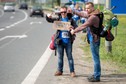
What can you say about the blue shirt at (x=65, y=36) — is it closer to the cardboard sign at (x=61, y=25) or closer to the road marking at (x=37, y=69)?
the cardboard sign at (x=61, y=25)

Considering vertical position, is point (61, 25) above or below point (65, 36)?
above

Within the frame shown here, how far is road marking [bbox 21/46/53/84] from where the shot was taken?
31.1 ft

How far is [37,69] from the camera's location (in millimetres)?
11047

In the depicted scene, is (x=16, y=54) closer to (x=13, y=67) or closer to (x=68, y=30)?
(x=13, y=67)

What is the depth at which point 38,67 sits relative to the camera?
1137 cm

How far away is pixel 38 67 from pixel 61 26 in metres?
1.93

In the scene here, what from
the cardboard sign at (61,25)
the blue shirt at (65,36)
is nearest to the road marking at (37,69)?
the blue shirt at (65,36)

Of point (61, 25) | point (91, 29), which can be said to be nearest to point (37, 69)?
point (61, 25)

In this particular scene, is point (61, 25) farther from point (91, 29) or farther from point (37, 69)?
point (37, 69)

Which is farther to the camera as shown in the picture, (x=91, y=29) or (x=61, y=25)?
(x=61, y=25)

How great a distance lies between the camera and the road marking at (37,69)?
9.48 metres

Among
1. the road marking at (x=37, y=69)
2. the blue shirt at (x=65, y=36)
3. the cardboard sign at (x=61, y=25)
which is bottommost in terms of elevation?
the road marking at (x=37, y=69)

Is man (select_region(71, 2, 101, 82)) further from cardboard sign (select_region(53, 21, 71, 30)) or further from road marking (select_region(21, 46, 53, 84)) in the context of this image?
road marking (select_region(21, 46, 53, 84))

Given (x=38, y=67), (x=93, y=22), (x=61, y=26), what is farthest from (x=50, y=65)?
(x=93, y=22)
